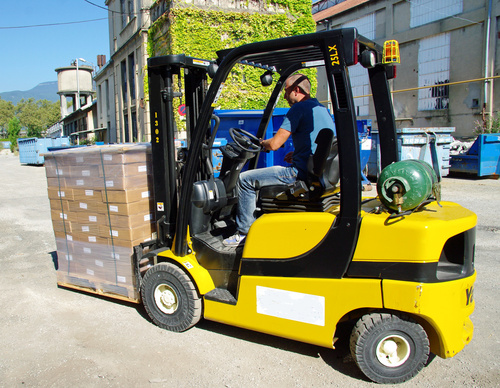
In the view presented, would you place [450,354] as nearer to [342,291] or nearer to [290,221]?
[342,291]

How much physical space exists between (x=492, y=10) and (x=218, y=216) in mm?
20310

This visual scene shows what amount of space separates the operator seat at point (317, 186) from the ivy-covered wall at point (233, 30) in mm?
15152

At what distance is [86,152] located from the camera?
4270mm

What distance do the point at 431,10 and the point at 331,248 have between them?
2372cm

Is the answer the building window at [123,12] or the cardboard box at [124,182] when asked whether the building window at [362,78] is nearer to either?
the building window at [123,12]

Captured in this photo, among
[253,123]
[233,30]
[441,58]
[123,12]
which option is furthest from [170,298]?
[123,12]

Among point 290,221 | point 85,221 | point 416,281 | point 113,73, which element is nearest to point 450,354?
point 416,281

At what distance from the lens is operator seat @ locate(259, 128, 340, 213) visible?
3.20 m

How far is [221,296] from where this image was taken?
3.62 metres

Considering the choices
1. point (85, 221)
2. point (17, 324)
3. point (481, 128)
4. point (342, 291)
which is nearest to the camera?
point (342, 291)

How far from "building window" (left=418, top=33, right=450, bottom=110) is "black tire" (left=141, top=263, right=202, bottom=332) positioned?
21144mm

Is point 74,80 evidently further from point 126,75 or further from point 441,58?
point 441,58

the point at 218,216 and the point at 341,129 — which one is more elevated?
the point at 341,129

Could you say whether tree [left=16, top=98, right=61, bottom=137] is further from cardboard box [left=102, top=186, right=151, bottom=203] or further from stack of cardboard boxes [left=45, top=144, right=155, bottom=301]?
cardboard box [left=102, top=186, right=151, bottom=203]
